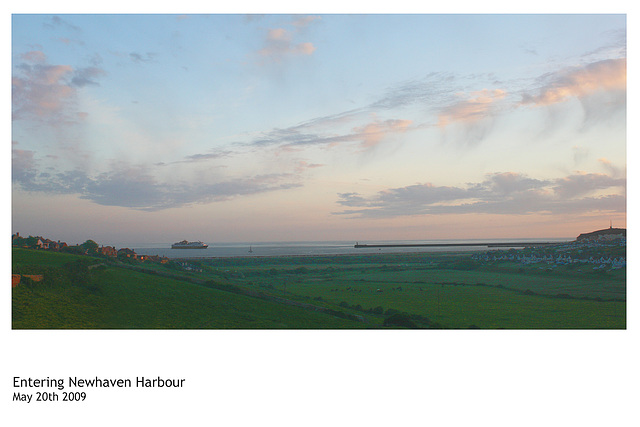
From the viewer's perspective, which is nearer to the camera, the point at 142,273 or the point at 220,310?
the point at 220,310

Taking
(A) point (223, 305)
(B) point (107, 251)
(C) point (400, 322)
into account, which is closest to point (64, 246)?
(B) point (107, 251)

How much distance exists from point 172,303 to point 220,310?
7.74 ft

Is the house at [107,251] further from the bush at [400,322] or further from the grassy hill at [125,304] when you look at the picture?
the bush at [400,322]

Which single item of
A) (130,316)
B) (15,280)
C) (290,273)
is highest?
(15,280)

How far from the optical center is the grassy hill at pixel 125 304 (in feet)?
51.3

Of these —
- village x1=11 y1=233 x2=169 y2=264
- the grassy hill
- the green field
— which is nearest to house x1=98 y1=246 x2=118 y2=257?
village x1=11 y1=233 x2=169 y2=264

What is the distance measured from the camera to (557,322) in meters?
21.1

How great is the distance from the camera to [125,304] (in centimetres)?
1777

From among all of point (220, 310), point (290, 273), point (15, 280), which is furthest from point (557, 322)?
point (290, 273)

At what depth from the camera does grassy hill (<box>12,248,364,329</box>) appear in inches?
616

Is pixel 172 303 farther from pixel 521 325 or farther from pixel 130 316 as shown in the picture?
pixel 521 325

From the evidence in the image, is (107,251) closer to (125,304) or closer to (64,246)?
(64,246)

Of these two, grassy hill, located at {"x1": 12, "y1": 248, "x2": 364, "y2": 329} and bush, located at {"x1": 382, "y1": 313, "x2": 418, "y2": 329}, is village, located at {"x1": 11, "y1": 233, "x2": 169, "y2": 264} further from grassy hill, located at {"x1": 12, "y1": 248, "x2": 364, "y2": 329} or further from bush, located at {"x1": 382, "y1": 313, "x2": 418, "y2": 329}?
bush, located at {"x1": 382, "y1": 313, "x2": 418, "y2": 329}

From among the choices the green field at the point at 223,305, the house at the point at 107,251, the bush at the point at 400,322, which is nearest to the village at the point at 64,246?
the house at the point at 107,251
